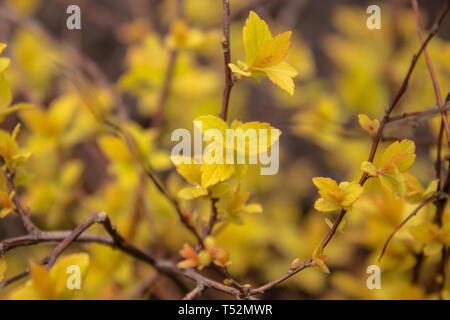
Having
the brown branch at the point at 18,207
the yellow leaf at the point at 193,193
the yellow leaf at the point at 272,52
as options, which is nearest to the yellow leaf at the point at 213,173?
the yellow leaf at the point at 193,193

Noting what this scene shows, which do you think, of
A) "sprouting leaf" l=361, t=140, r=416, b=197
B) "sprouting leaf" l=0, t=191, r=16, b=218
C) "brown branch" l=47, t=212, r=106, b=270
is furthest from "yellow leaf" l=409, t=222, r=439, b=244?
"sprouting leaf" l=0, t=191, r=16, b=218

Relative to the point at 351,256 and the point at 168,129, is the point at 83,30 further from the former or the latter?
the point at 351,256

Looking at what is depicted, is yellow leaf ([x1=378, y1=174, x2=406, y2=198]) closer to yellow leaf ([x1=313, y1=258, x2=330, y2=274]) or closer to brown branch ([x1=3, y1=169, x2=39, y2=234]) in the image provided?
yellow leaf ([x1=313, y1=258, x2=330, y2=274])

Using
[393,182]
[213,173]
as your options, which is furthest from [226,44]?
[393,182]

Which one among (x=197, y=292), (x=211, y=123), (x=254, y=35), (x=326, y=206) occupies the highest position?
(x=254, y=35)

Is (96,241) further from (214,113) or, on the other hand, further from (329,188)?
(214,113)
